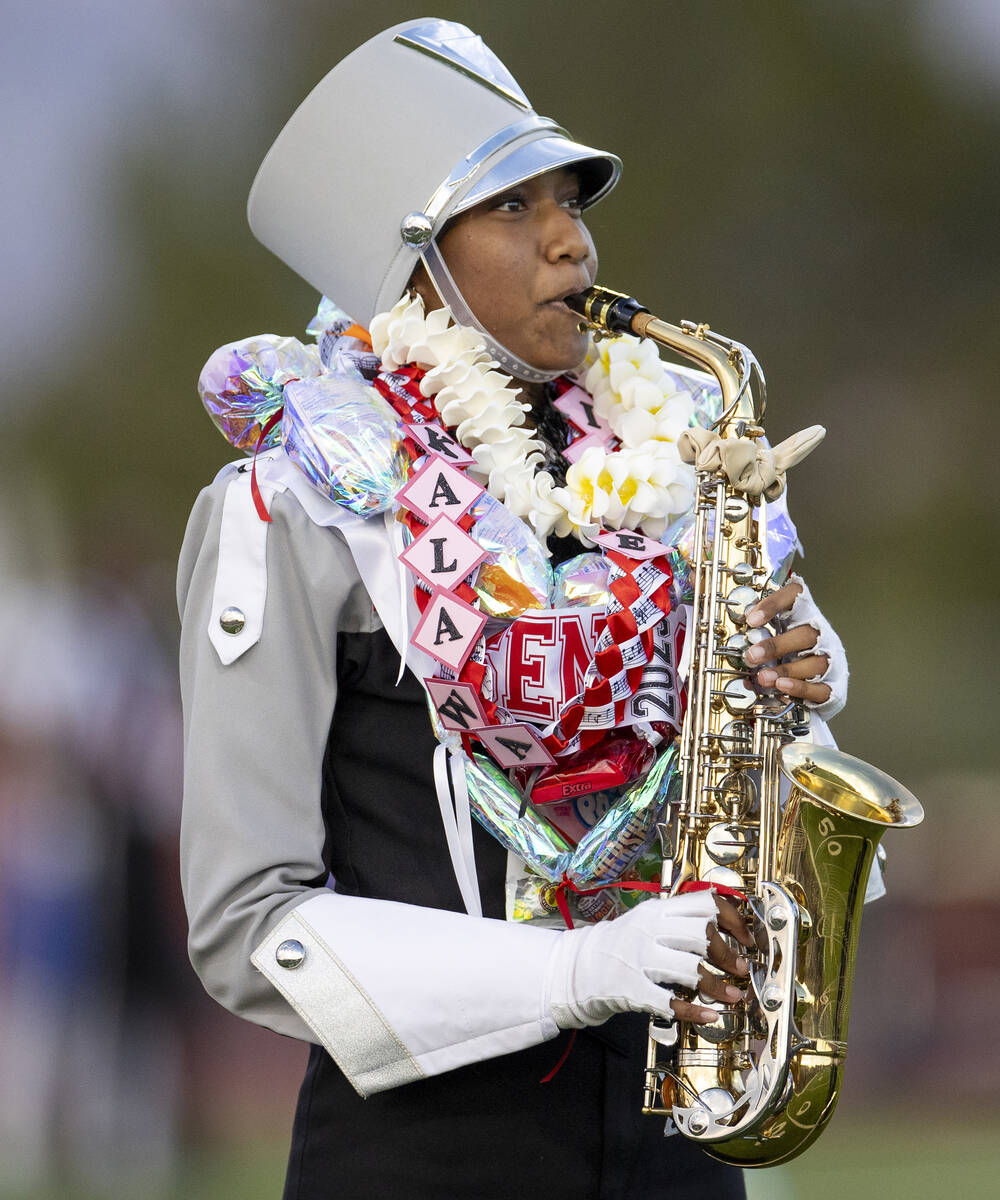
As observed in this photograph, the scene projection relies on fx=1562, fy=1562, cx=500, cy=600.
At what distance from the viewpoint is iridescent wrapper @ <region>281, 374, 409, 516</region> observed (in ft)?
6.31

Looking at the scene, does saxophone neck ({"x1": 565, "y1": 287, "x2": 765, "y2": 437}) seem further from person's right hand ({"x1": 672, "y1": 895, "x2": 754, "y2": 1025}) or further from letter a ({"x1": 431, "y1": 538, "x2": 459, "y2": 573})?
person's right hand ({"x1": 672, "y1": 895, "x2": 754, "y2": 1025})

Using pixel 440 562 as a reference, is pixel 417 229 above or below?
above

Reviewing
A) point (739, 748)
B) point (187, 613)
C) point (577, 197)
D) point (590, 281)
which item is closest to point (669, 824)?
point (739, 748)

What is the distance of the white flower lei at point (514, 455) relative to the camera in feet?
6.87

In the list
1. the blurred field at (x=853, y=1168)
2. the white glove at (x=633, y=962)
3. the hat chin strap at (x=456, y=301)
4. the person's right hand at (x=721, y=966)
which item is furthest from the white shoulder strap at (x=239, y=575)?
the blurred field at (x=853, y=1168)

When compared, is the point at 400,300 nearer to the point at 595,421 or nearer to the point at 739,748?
the point at 595,421

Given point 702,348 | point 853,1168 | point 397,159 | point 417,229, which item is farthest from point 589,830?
point 853,1168

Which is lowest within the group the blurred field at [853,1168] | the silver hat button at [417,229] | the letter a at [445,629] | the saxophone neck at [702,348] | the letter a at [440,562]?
the blurred field at [853,1168]

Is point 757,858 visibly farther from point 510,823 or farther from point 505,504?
point 505,504

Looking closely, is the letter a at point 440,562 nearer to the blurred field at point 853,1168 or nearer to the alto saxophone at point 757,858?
the alto saxophone at point 757,858

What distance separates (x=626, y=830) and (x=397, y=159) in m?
0.96

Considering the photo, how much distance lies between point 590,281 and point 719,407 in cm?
28

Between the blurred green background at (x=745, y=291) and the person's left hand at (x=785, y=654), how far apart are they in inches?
148

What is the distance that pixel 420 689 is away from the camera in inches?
77.4
